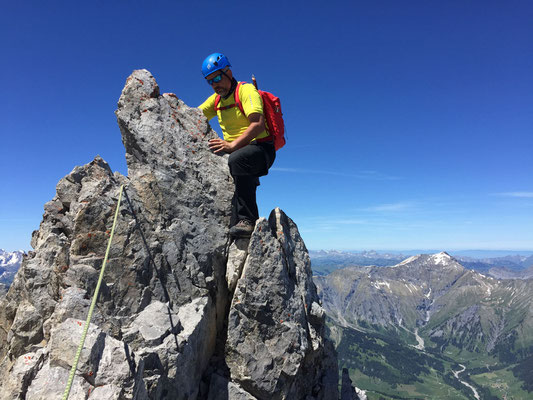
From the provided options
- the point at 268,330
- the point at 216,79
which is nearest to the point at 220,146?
the point at 216,79

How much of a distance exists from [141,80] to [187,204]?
6.13 meters

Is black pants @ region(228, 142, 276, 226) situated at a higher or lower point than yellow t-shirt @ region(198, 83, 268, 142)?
lower

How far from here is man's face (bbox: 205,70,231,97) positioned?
11.2m

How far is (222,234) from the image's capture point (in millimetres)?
12516

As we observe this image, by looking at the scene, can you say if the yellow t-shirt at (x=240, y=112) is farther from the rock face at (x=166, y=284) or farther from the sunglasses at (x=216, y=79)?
the rock face at (x=166, y=284)

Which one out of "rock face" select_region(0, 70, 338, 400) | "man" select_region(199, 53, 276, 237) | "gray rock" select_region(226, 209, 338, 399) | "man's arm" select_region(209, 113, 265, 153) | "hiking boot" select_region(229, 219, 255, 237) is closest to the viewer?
"rock face" select_region(0, 70, 338, 400)

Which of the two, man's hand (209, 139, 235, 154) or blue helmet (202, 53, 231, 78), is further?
man's hand (209, 139, 235, 154)

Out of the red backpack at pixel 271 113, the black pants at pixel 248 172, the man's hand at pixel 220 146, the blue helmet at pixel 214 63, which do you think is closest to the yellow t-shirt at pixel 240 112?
the red backpack at pixel 271 113

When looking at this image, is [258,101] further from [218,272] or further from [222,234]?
[218,272]

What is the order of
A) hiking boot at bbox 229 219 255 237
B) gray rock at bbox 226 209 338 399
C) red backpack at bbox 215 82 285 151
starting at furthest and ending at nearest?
hiking boot at bbox 229 219 255 237 → red backpack at bbox 215 82 285 151 → gray rock at bbox 226 209 338 399

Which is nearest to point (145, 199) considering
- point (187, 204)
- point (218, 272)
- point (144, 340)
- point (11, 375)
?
point (187, 204)

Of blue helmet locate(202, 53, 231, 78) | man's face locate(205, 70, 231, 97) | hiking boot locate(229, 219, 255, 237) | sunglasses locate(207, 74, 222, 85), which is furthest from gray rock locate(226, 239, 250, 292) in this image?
blue helmet locate(202, 53, 231, 78)

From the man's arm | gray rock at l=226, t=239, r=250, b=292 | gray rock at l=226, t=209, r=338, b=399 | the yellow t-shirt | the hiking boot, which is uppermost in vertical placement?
the yellow t-shirt

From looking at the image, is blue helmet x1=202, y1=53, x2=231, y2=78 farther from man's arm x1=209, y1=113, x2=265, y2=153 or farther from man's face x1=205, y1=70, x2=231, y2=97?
man's arm x1=209, y1=113, x2=265, y2=153
